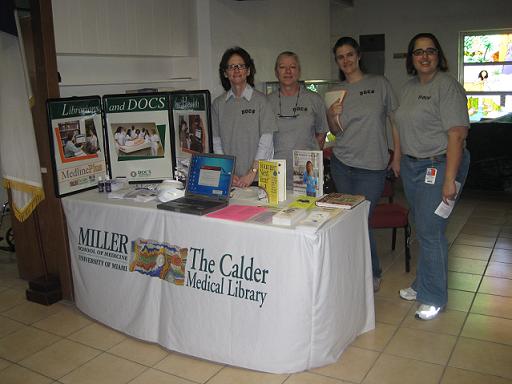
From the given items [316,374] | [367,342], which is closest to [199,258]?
[316,374]

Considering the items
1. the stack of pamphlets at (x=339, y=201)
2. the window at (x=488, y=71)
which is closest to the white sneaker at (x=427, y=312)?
the stack of pamphlets at (x=339, y=201)

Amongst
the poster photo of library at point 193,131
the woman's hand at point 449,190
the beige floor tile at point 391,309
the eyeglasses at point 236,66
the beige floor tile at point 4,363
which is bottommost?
the beige floor tile at point 391,309

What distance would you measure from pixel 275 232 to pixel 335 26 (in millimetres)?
6277

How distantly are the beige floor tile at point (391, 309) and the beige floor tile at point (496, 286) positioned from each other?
61 centimetres

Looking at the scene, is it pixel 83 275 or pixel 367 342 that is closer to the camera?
pixel 367 342

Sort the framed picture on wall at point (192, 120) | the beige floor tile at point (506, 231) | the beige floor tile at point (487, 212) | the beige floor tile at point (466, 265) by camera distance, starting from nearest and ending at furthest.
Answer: the framed picture on wall at point (192, 120), the beige floor tile at point (466, 265), the beige floor tile at point (506, 231), the beige floor tile at point (487, 212)

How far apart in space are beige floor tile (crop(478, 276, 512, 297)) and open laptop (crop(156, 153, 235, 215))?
75.2 inches

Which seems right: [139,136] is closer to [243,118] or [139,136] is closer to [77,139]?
[77,139]

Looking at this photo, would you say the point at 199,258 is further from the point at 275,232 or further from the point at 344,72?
the point at 344,72

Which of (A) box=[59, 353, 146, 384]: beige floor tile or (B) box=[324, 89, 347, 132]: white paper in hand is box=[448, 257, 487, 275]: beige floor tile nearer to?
(B) box=[324, 89, 347, 132]: white paper in hand

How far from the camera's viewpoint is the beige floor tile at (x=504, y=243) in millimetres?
4422

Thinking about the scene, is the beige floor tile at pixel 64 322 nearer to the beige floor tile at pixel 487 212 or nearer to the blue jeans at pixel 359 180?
Answer: the blue jeans at pixel 359 180

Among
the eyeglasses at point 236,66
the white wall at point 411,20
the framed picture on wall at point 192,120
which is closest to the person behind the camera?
the eyeglasses at point 236,66

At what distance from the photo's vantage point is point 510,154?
20.1 feet
